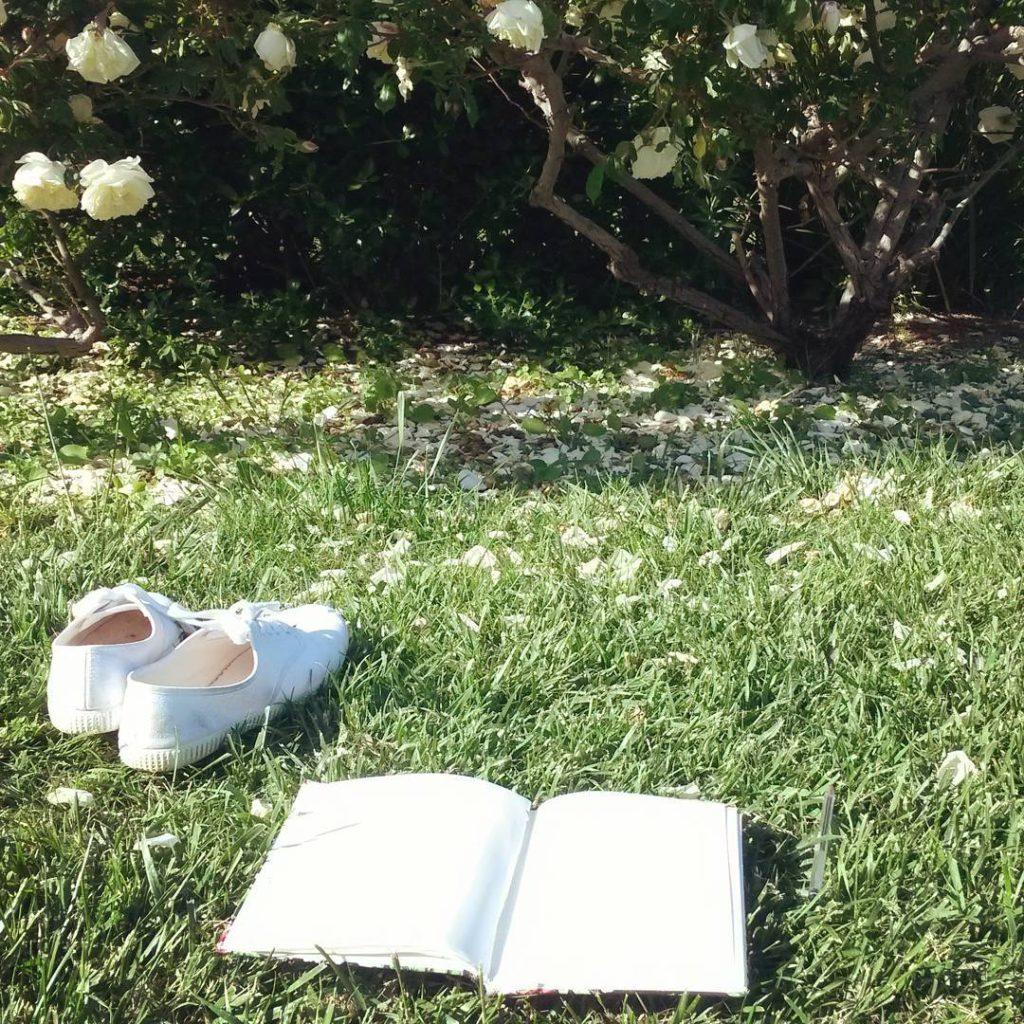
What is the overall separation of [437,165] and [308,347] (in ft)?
3.19

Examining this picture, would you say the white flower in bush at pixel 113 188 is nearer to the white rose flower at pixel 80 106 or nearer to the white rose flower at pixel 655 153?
the white rose flower at pixel 80 106

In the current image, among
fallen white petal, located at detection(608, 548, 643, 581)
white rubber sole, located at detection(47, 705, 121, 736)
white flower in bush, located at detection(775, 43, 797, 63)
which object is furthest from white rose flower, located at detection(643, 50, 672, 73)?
white rubber sole, located at detection(47, 705, 121, 736)

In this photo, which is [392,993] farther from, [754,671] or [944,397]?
[944,397]

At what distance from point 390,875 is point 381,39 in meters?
2.47

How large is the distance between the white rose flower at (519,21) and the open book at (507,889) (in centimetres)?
187

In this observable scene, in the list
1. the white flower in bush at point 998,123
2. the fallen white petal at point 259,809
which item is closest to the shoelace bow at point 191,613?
the fallen white petal at point 259,809

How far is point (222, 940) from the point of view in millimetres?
1561

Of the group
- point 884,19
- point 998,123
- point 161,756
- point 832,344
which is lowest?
point 832,344

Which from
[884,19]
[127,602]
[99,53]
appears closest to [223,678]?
[127,602]

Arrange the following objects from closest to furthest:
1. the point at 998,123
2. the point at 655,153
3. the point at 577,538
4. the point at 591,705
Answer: the point at 591,705 < the point at 577,538 < the point at 655,153 < the point at 998,123

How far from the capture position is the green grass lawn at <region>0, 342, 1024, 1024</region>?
5.04ft

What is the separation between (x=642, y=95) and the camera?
180 inches

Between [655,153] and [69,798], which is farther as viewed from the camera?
[655,153]

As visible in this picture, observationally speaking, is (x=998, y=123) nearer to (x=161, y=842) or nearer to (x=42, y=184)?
(x=42, y=184)
